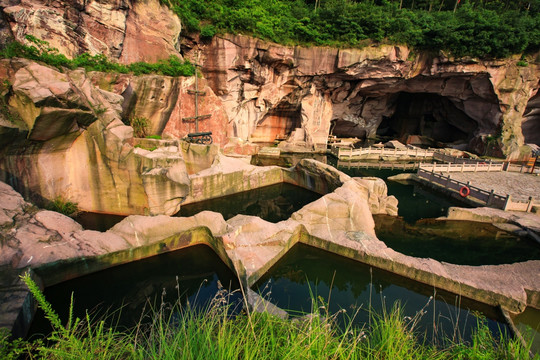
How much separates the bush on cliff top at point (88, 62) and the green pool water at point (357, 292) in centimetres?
1093

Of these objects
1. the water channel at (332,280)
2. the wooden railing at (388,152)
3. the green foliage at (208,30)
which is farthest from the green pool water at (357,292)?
the wooden railing at (388,152)

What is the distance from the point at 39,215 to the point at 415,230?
530 inches

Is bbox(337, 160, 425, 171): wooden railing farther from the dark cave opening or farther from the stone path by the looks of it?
the dark cave opening

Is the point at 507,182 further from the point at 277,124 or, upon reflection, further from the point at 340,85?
the point at 277,124

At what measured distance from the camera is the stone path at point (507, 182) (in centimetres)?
1626

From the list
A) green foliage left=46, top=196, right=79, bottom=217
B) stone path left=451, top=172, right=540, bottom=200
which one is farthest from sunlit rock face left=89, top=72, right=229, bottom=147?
stone path left=451, top=172, right=540, bottom=200

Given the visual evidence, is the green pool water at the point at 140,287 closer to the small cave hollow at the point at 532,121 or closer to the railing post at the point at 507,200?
the railing post at the point at 507,200

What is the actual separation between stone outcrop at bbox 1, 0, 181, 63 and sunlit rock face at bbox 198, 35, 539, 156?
5.81 metres

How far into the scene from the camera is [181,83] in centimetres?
1656

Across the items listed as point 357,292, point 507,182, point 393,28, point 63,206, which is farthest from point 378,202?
point 393,28

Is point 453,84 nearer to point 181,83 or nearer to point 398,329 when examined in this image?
point 181,83

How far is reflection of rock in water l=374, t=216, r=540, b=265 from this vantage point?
992cm

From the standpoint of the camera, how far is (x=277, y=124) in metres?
32.0

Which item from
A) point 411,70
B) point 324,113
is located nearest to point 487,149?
point 411,70
